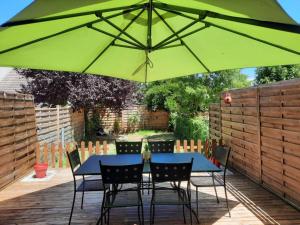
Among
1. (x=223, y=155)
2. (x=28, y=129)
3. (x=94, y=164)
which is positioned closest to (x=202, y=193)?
(x=223, y=155)

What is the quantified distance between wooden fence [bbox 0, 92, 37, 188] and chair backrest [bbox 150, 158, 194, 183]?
3096 millimetres

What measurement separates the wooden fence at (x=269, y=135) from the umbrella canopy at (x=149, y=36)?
123 cm

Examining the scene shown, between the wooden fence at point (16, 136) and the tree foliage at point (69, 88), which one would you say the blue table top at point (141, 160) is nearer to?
the wooden fence at point (16, 136)

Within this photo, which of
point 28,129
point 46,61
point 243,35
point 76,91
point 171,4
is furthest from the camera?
point 76,91

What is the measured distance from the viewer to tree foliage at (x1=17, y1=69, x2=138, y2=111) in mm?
10641

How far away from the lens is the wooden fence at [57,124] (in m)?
7.64

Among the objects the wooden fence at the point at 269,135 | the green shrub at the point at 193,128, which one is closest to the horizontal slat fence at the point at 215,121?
the wooden fence at the point at 269,135

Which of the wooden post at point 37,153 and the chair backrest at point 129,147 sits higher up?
the chair backrest at point 129,147

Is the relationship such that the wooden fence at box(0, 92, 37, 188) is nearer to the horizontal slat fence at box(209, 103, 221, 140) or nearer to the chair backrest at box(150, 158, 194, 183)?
the chair backrest at box(150, 158, 194, 183)

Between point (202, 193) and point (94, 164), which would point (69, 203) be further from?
point (202, 193)

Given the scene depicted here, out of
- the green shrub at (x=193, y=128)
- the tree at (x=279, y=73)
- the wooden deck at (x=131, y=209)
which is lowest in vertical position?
the wooden deck at (x=131, y=209)

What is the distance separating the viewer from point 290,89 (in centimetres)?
427

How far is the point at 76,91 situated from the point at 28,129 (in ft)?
13.4

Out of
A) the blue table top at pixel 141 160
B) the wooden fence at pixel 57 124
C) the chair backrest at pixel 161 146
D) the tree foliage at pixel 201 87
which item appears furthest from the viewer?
the tree foliage at pixel 201 87
